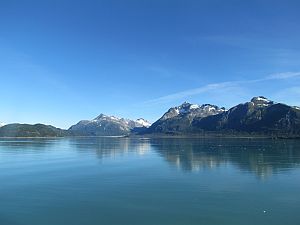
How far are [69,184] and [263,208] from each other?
67.2ft

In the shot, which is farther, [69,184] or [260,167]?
[260,167]

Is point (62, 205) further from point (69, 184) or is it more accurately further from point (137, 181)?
point (137, 181)

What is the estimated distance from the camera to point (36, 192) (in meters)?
33.9

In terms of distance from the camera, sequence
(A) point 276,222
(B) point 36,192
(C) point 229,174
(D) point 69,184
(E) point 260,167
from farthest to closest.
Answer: (E) point 260,167 < (C) point 229,174 < (D) point 69,184 < (B) point 36,192 < (A) point 276,222

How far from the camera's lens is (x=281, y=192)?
34438 mm

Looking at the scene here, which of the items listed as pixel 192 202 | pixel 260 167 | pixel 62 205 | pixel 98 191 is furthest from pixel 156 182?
pixel 260 167

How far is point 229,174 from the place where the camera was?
156ft

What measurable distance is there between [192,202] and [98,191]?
9784 millimetres

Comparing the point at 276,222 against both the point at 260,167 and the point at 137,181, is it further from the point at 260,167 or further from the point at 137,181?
the point at 260,167

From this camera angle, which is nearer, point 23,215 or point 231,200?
point 23,215

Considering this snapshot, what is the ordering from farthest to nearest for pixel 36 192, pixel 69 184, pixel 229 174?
pixel 229 174 → pixel 69 184 → pixel 36 192

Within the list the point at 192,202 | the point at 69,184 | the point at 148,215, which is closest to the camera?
the point at 148,215

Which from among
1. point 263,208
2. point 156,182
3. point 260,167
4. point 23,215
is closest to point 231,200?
point 263,208

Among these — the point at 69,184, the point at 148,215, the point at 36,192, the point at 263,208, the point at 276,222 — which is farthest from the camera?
the point at 69,184
